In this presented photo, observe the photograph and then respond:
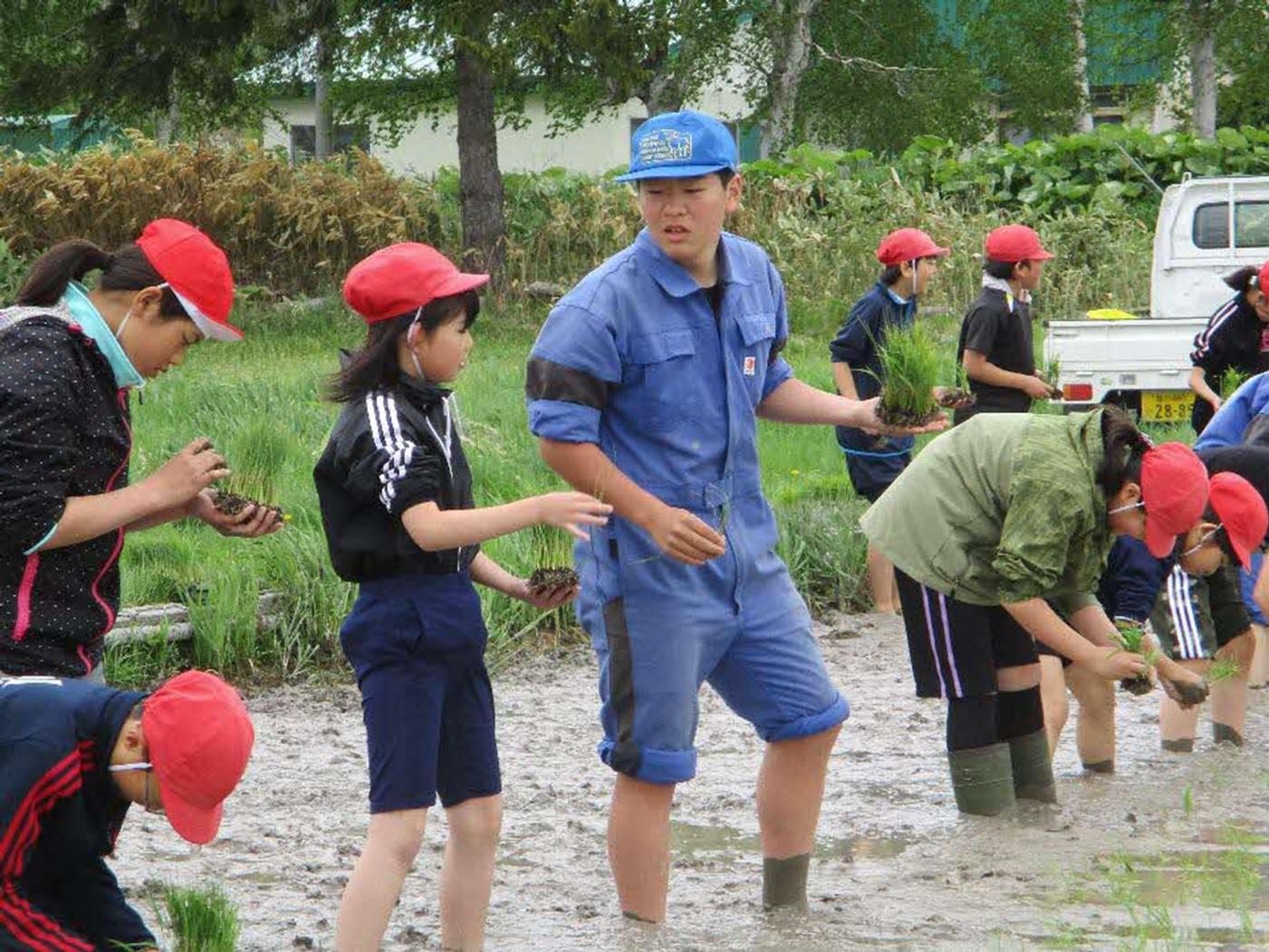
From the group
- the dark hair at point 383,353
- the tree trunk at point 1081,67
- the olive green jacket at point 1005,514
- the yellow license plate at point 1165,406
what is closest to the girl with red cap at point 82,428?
the dark hair at point 383,353

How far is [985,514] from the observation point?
5457 millimetres

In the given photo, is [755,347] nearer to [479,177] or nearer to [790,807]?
[790,807]

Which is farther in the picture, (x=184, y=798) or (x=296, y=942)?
(x=296, y=942)

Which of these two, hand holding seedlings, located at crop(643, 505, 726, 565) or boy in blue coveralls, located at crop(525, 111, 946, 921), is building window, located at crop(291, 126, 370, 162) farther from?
hand holding seedlings, located at crop(643, 505, 726, 565)

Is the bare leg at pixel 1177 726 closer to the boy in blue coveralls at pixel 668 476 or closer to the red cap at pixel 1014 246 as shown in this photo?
the boy in blue coveralls at pixel 668 476

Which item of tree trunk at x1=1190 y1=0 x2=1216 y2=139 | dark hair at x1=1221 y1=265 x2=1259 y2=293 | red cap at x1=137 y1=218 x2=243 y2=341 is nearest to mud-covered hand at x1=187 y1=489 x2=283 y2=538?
red cap at x1=137 y1=218 x2=243 y2=341

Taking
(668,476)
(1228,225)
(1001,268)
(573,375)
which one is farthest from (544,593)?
(1228,225)

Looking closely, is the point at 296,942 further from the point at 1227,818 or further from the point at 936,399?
the point at 1227,818

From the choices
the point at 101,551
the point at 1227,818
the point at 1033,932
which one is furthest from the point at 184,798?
the point at 1227,818

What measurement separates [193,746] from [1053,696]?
375cm

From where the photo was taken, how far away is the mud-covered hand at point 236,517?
4.30 m

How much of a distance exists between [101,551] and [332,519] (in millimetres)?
484

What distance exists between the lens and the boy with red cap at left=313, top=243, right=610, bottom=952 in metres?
4.02

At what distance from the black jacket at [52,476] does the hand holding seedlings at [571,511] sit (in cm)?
86
